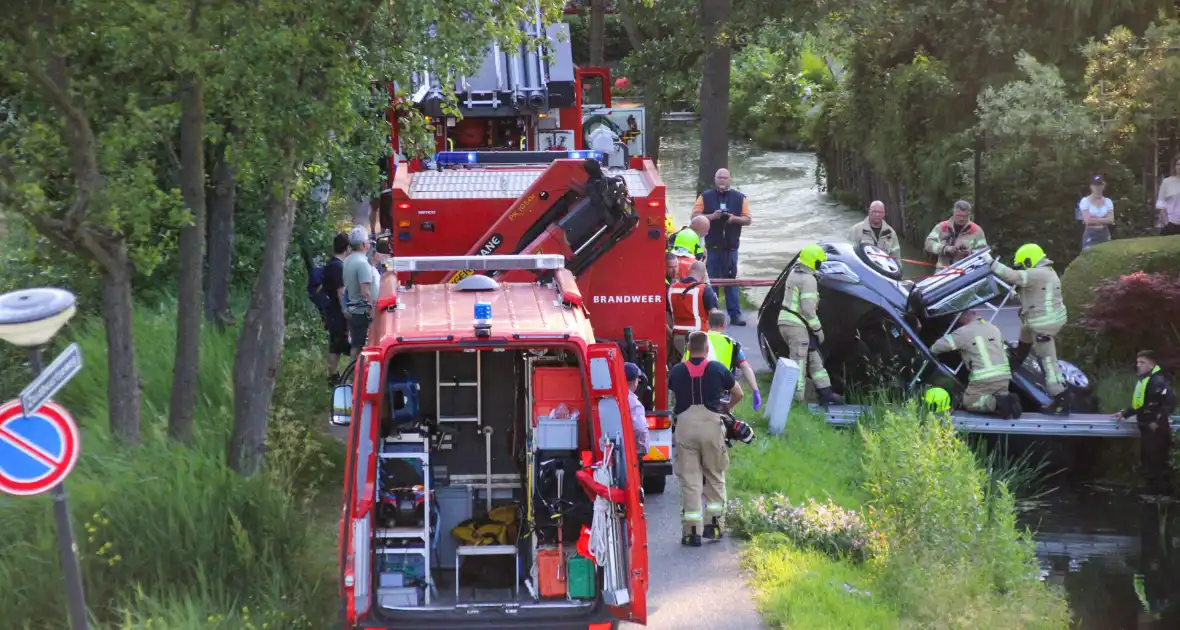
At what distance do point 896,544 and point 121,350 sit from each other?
5382mm

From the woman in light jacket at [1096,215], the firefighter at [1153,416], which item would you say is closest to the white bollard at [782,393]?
the firefighter at [1153,416]

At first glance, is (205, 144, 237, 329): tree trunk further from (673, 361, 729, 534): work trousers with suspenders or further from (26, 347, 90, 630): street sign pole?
(26, 347, 90, 630): street sign pole

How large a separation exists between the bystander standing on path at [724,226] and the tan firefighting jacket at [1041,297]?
4220mm

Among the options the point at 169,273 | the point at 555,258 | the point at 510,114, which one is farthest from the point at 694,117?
the point at 555,258

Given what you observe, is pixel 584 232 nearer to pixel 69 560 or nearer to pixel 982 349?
pixel 982 349

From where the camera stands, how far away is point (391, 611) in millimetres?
7582

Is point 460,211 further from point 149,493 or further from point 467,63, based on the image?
point 149,493

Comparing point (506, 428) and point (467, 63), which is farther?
point (467, 63)

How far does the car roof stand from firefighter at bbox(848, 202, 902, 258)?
6656 millimetres

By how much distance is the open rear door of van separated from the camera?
757 cm

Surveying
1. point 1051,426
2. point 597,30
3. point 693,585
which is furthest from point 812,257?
point 597,30

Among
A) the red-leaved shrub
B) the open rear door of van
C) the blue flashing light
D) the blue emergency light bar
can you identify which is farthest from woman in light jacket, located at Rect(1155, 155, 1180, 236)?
the blue flashing light

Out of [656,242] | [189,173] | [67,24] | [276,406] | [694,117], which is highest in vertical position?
[67,24]

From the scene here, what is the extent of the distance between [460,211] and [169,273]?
4.24 meters
